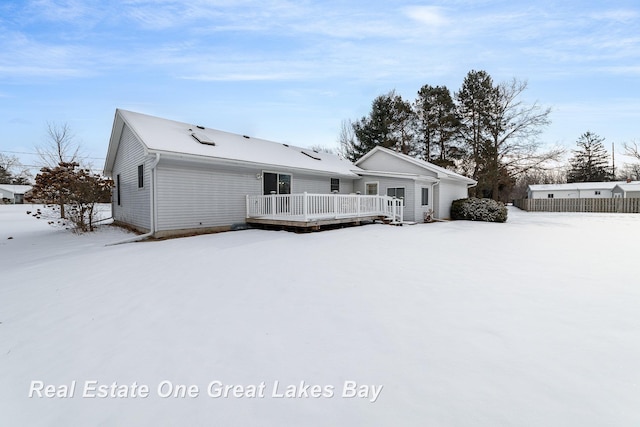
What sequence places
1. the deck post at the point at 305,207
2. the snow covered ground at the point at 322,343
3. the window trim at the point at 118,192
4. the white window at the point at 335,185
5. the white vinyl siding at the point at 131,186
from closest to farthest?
1. the snow covered ground at the point at 322,343
2. the deck post at the point at 305,207
3. the white vinyl siding at the point at 131,186
4. the window trim at the point at 118,192
5. the white window at the point at 335,185

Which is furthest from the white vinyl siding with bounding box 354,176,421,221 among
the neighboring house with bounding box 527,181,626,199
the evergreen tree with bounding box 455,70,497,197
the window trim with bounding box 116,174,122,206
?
the neighboring house with bounding box 527,181,626,199

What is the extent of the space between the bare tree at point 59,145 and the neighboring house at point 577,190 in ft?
166

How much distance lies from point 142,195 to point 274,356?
10.1 m

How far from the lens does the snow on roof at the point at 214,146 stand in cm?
954

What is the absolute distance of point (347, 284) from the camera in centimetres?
456

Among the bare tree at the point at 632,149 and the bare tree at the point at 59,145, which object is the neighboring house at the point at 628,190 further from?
the bare tree at the point at 59,145

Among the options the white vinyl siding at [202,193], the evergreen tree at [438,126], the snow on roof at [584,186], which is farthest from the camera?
the snow on roof at [584,186]

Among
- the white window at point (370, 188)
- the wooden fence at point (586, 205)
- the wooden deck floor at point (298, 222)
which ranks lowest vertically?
the wooden deck floor at point (298, 222)

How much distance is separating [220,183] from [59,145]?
639 inches

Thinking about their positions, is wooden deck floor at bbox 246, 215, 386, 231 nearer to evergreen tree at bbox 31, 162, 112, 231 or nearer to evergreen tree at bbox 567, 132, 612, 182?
evergreen tree at bbox 31, 162, 112, 231

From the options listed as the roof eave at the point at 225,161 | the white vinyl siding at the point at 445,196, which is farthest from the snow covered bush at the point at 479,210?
the roof eave at the point at 225,161

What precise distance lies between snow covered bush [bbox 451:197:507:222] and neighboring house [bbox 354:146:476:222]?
1.88 ft

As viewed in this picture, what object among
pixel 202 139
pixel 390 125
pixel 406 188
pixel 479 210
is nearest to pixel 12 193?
pixel 202 139

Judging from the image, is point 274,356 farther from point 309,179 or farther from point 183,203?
point 309,179
